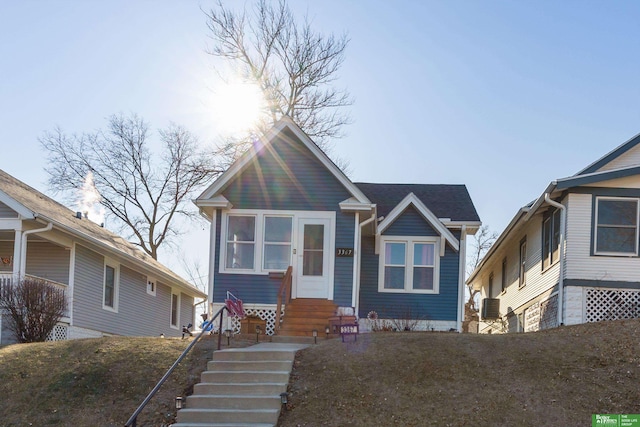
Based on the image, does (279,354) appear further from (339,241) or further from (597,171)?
(597,171)

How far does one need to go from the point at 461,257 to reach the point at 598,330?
6306mm

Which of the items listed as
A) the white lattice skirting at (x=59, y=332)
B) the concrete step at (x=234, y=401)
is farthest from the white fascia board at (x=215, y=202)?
the concrete step at (x=234, y=401)

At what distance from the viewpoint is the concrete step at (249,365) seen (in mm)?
12398

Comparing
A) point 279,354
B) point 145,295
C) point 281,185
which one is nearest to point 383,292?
point 281,185

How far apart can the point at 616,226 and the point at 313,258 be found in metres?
7.36

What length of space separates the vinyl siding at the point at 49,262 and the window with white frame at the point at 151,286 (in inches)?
234

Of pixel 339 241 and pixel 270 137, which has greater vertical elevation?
pixel 270 137

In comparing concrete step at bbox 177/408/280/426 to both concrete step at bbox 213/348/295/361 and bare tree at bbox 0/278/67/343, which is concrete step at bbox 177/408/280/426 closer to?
concrete step at bbox 213/348/295/361

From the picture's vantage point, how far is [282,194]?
19000mm

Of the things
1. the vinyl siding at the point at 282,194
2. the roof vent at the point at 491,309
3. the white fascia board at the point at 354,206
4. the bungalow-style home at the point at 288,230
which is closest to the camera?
the white fascia board at the point at 354,206

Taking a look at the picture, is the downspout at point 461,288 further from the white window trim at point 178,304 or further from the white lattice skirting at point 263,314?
the white window trim at point 178,304

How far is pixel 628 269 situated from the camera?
1755cm

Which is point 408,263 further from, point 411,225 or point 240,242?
point 240,242

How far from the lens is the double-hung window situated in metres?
18.8
